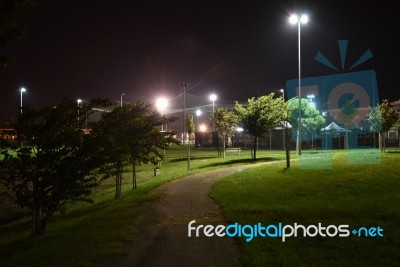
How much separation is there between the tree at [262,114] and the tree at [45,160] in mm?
19247

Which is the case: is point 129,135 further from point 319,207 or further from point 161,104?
point 161,104

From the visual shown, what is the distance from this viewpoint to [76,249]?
7047mm

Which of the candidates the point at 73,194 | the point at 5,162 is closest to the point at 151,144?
the point at 73,194

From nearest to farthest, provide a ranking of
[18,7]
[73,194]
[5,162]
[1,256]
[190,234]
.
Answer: [18,7]
[1,256]
[190,234]
[5,162]
[73,194]

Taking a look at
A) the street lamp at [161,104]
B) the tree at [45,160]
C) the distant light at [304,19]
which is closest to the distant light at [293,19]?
the distant light at [304,19]

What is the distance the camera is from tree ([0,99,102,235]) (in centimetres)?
859

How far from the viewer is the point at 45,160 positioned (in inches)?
338

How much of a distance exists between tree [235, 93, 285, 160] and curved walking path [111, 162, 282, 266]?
1562 cm

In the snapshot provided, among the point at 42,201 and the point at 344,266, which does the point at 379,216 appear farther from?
the point at 42,201

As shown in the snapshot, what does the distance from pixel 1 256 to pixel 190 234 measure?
346 centimetres

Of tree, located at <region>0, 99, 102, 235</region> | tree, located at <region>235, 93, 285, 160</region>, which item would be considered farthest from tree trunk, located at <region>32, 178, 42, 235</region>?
tree, located at <region>235, 93, 285, 160</region>

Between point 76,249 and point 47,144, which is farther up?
point 47,144

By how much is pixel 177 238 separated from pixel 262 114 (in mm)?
20746

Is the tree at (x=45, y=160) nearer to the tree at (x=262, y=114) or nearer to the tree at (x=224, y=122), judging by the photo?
the tree at (x=262, y=114)
